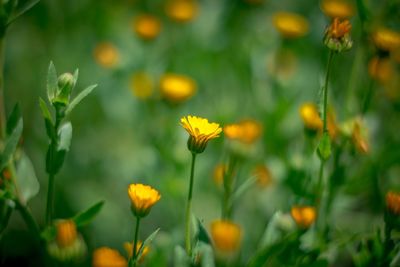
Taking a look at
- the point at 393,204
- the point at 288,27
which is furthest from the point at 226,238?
the point at 288,27

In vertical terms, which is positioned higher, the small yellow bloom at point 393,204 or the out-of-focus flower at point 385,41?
the out-of-focus flower at point 385,41

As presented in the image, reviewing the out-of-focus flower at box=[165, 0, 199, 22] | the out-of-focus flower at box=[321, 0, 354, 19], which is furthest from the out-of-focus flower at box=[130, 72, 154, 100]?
the out-of-focus flower at box=[321, 0, 354, 19]

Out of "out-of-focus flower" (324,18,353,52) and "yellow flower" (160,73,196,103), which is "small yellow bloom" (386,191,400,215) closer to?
"out-of-focus flower" (324,18,353,52)

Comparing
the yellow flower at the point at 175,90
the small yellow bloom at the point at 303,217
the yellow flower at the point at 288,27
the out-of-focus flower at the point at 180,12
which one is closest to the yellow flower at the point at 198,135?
the small yellow bloom at the point at 303,217

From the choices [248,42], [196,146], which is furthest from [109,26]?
[196,146]

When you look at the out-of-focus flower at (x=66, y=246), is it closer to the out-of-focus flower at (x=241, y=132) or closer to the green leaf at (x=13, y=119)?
the green leaf at (x=13, y=119)

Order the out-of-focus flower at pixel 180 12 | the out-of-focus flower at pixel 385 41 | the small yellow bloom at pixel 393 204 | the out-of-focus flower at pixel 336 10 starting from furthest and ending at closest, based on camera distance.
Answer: the out-of-focus flower at pixel 180 12 < the out-of-focus flower at pixel 336 10 < the out-of-focus flower at pixel 385 41 < the small yellow bloom at pixel 393 204
